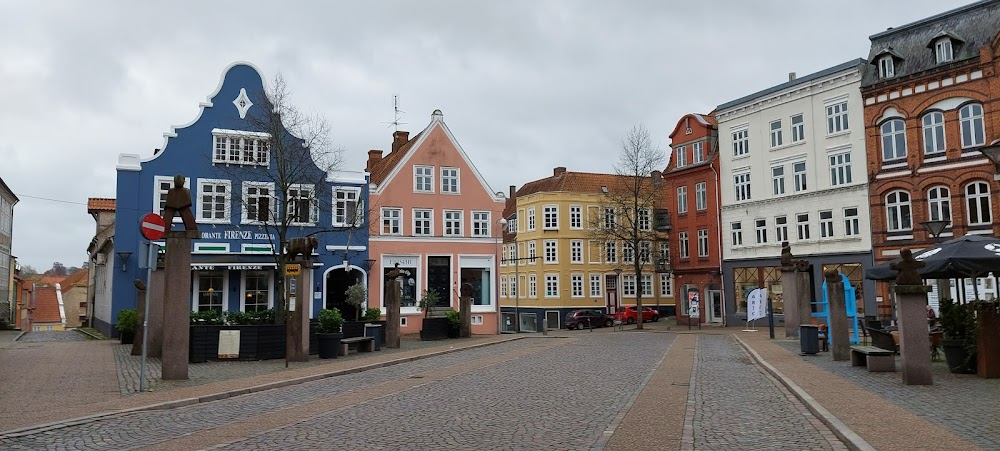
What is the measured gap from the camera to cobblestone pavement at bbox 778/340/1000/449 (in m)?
8.76

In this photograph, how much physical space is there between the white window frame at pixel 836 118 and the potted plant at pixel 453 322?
75.6ft

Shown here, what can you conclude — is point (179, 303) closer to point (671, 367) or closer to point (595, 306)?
point (671, 367)

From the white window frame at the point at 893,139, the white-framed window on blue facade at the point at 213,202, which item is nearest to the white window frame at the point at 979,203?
the white window frame at the point at 893,139

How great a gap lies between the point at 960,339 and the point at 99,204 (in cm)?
4352

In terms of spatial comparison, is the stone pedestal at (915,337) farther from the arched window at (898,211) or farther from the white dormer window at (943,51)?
the white dormer window at (943,51)

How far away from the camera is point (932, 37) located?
117 ft

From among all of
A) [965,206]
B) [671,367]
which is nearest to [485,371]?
[671,367]

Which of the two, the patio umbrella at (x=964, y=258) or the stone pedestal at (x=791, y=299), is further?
the stone pedestal at (x=791, y=299)

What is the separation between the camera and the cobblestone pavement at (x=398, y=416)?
8.70 metres

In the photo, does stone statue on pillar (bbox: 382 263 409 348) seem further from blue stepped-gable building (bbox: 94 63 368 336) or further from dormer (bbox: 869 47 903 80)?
dormer (bbox: 869 47 903 80)

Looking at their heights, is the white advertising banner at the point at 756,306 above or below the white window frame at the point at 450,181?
below

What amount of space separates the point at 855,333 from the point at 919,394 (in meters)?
12.1

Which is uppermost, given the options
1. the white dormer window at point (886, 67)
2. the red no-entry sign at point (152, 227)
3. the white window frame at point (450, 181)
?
the white dormer window at point (886, 67)

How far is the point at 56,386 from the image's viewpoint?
47.2 feet
